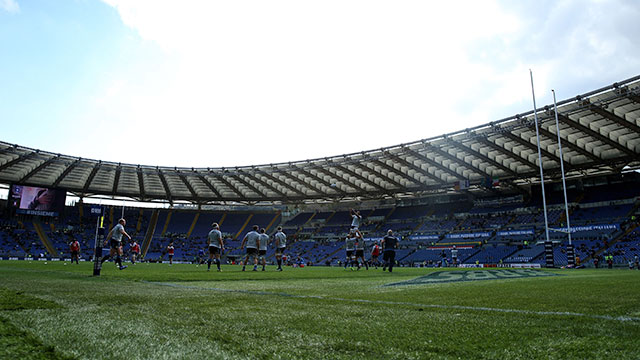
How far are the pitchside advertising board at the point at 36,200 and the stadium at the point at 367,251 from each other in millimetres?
141

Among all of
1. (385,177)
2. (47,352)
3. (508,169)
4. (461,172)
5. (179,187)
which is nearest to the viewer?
(47,352)

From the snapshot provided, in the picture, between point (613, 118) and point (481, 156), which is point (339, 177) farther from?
point (613, 118)

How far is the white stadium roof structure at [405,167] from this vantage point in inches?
1017

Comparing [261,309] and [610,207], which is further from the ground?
[610,207]

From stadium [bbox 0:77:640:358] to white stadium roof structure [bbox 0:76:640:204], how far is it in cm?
18

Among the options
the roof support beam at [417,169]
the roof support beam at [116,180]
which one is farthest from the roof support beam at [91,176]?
the roof support beam at [417,169]

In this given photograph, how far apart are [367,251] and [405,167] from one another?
10018 millimetres

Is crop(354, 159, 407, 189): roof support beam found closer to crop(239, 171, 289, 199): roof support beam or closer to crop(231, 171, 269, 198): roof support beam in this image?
crop(239, 171, 289, 199): roof support beam

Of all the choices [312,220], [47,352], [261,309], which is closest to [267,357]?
[47,352]

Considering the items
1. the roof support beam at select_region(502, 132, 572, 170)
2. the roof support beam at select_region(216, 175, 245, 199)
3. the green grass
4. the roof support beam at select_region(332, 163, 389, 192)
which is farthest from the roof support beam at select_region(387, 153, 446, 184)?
the green grass

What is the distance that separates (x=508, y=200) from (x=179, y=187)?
122ft

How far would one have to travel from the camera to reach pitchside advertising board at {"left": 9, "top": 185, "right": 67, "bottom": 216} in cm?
4084

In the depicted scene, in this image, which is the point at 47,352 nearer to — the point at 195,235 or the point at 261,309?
the point at 261,309

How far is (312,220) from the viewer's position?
54.2 meters
